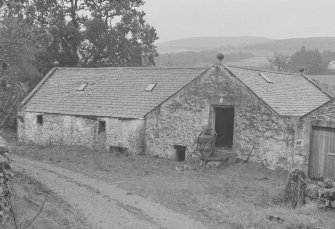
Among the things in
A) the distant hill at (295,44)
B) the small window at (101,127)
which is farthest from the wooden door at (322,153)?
the distant hill at (295,44)

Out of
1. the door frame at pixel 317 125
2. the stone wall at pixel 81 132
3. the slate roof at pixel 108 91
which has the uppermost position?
the slate roof at pixel 108 91

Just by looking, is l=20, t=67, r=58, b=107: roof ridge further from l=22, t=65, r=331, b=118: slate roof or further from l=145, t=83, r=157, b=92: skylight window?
l=145, t=83, r=157, b=92: skylight window

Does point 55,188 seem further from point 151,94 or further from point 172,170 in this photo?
point 151,94

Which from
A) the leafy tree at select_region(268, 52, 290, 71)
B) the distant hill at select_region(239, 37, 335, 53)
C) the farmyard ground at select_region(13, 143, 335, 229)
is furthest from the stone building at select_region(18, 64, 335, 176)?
the distant hill at select_region(239, 37, 335, 53)

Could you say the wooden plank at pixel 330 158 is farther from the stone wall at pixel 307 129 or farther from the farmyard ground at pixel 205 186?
the farmyard ground at pixel 205 186

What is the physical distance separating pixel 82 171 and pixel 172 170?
381 centimetres

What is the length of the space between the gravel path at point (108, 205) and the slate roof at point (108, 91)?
6550 mm

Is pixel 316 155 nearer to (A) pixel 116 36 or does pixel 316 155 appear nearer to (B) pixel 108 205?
(B) pixel 108 205

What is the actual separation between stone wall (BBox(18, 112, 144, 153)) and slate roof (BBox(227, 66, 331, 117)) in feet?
19.1

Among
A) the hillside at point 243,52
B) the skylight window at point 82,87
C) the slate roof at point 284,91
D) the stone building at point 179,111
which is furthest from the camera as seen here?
the hillside at point 243,52

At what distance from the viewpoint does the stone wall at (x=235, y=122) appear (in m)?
18.7

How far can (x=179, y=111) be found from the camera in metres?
22.2

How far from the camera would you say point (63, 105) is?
2747cm

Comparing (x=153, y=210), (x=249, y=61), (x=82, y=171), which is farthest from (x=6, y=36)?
(x=249, y=61)
